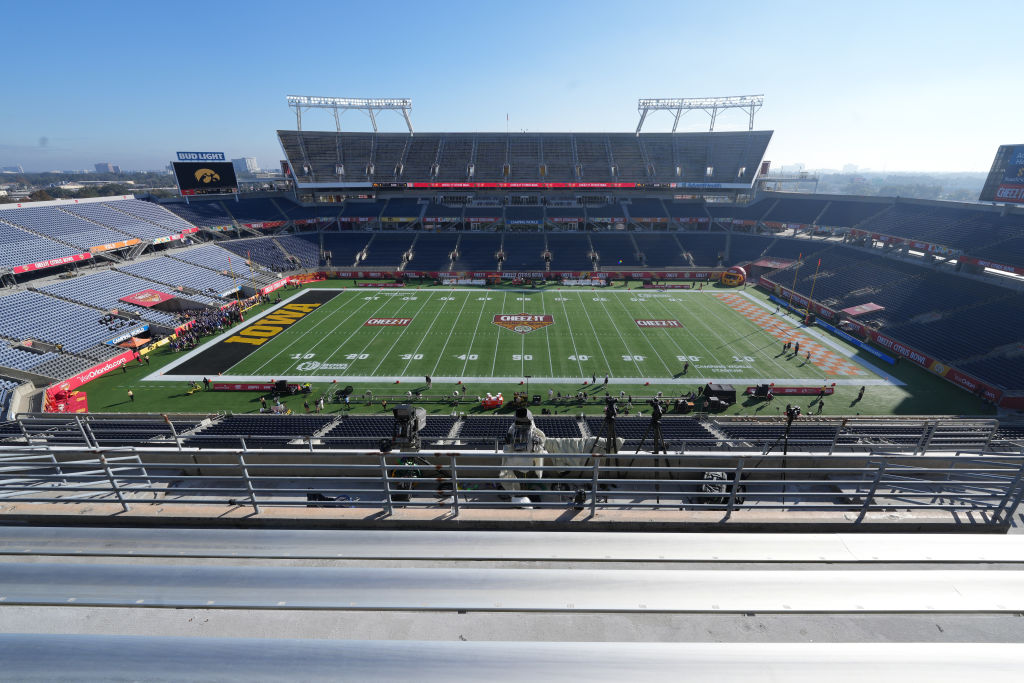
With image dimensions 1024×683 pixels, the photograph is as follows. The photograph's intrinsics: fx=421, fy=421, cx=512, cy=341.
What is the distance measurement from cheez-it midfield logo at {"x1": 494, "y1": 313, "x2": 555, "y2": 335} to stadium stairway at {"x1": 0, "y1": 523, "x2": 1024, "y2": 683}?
99.7 ft

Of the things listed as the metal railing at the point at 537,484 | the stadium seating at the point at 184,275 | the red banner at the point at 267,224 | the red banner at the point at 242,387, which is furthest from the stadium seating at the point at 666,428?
the red banner at the point at 267,224

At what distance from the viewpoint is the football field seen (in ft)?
91.6

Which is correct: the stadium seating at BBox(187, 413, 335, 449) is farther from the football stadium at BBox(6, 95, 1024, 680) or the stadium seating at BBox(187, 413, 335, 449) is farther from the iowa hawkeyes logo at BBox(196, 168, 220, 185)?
the iowa hawkeyes logo at BBox(196, 168, 220, 185)

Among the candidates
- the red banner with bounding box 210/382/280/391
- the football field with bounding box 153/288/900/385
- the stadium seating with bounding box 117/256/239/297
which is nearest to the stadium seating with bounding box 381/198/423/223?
the football field with bounding box 153/288/900/385

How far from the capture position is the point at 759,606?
3.31m

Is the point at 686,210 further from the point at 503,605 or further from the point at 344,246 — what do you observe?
the point at 503,605

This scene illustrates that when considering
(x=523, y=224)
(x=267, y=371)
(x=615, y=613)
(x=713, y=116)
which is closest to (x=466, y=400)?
(x=267, y=371)

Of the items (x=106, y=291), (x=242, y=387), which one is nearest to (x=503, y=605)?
(x=242, y=387)

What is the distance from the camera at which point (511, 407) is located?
949 inches

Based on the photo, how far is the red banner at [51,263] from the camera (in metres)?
33.0

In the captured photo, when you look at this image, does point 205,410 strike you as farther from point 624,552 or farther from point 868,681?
point 868,681

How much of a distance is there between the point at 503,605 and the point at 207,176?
232 feet

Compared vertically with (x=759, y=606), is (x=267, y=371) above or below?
below

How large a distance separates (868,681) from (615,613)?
60.6 inches
